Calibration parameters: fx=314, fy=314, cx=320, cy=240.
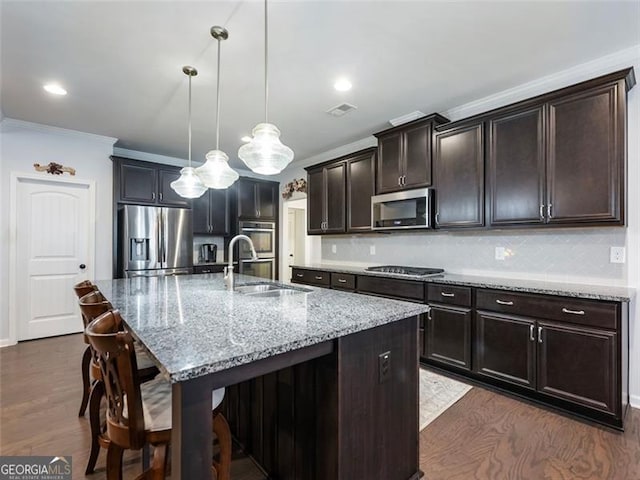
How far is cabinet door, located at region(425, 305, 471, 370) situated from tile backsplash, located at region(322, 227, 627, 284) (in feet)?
2.26

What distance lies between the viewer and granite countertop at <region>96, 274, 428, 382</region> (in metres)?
0.98

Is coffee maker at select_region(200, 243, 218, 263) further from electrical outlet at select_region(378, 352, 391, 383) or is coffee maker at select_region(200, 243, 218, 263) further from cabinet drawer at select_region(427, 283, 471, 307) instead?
electrical outlet at select_region(378, 352, 391, 383)

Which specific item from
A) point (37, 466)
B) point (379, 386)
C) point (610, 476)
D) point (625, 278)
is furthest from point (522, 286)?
point (37, 466)

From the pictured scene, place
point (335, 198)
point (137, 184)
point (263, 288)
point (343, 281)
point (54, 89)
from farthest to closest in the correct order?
point (137, 184) → point (335, 198) → point (343, 281) → point (54, 89) → point (263, 288)

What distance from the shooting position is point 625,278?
2363 millimetres

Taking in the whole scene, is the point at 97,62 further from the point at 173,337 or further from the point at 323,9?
the point at 173,337

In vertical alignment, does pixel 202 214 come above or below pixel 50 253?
above

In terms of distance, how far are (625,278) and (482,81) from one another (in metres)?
1.97

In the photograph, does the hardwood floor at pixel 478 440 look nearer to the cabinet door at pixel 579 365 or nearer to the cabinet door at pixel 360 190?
the cabinet door at pixel 579 365

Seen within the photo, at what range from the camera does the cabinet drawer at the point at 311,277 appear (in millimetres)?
4208

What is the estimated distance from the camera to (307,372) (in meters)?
1.38

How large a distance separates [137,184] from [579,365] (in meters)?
5.32

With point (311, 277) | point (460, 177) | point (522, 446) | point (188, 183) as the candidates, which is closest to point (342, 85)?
point (460, 177)
